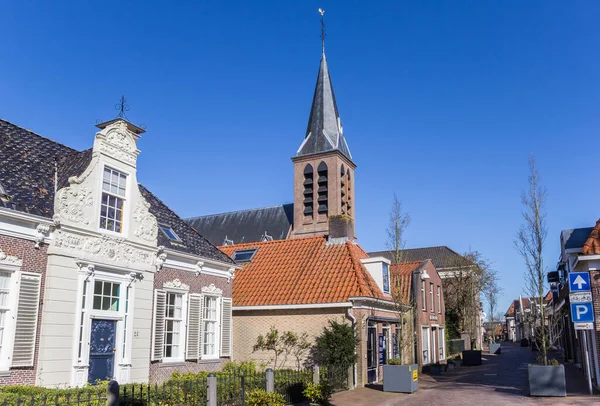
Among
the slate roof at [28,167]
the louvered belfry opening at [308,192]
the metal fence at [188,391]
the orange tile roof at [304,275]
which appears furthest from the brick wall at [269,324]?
the louvered belfry opening at [308,192]

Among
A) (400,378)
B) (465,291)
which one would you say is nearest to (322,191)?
(465,291)

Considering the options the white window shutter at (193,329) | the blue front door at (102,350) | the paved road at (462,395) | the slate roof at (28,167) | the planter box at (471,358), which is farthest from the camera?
the planter box at (471,358)

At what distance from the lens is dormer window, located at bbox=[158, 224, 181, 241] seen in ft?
61.4

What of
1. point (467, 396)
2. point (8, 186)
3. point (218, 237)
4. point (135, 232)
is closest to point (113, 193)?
point (135, 232)

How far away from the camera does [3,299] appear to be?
12.2 metres

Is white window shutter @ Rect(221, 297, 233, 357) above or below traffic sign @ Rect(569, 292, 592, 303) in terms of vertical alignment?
below

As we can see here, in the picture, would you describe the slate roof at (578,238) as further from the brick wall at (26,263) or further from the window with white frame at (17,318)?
the window with white frame at (17,318)

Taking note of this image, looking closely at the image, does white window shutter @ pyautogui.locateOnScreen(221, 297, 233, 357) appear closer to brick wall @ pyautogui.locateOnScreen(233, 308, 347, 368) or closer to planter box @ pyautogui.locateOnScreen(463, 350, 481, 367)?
brick wall @ pyautogui.locateOnScreen(233, 308, 347, 368)

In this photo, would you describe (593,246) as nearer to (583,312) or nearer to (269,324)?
(583,312)

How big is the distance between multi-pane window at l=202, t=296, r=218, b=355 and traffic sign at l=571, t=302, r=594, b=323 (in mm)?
12398

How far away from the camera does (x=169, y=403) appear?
11914 mm

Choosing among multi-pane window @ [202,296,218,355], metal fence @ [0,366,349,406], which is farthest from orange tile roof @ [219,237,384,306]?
metal fence @ [0,366,349,406]

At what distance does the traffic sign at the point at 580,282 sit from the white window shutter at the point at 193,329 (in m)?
12.6

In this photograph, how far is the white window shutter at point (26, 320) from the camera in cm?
1220
